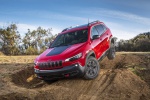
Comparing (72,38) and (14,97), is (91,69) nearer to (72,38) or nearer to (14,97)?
(72,38)

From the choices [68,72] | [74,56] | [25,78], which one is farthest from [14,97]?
[25,78]

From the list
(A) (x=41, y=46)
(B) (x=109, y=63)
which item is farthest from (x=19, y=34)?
(B) (x=109, y=63)

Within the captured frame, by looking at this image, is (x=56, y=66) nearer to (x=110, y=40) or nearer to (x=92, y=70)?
(x=92, y=70)

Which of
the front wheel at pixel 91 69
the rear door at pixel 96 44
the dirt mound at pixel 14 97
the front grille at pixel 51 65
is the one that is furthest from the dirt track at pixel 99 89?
the rear door at pixel 96 44

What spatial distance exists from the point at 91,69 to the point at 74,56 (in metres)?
0.95

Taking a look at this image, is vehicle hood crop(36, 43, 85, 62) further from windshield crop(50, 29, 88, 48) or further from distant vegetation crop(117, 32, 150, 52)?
distant vegetation crop(117, 32, 150, 52)

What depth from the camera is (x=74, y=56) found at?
24.8 feet

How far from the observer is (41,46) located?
6222 cm

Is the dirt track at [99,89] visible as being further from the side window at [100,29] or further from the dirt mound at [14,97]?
the side window at [100,29]

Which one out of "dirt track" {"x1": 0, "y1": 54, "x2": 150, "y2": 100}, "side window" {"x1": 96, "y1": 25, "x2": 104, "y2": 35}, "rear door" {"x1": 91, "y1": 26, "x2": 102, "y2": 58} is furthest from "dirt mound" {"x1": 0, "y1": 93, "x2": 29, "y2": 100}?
"side window" {"x1": 96, "y1": 25, "x2": 104, "y2": 35}

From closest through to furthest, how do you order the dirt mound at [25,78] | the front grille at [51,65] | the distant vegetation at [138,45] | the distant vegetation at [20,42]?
1. the front grille at [51,65]
2. the dirt mound at [25,78]
3. the distant vegetation at [138,45]
4. the distant vegetation at [20,42]

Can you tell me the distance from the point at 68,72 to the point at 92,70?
111cm

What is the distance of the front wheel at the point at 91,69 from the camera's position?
7.85m

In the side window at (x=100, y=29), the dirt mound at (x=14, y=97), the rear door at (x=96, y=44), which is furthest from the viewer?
the side window at (x=100, y=29)
